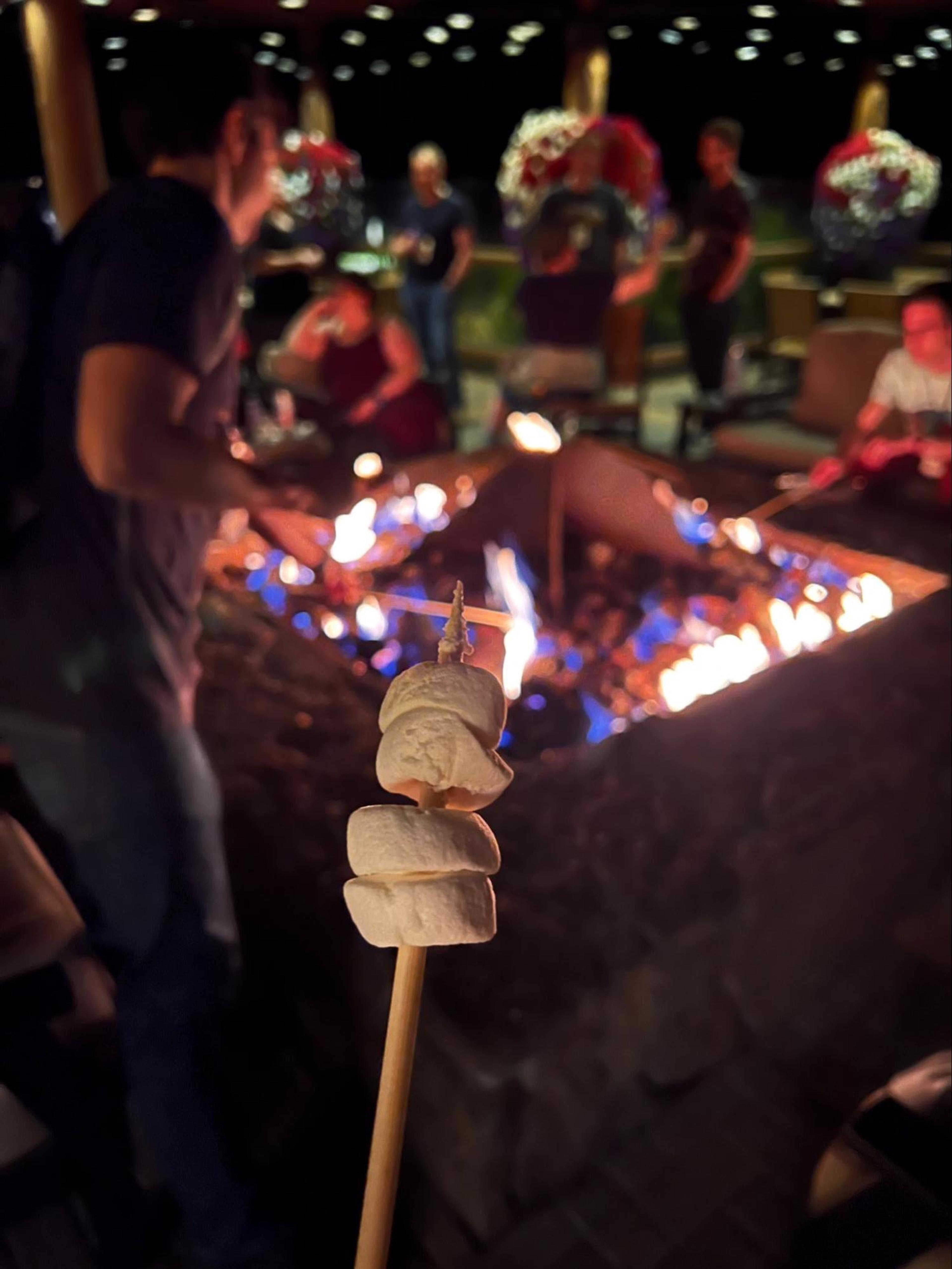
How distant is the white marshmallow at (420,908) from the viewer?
0.82 m

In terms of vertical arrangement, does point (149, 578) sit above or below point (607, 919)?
above

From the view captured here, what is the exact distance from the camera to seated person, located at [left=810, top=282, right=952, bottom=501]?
341 centimetres

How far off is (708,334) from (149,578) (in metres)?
6.13

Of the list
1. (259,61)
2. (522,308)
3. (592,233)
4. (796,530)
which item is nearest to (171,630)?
(259,61)

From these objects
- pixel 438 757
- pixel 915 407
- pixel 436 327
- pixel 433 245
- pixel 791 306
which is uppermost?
pixel 438 757

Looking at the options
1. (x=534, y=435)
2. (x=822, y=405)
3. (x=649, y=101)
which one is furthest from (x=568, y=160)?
(x=649, y=101)

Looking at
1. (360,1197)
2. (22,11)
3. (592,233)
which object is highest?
(22,11)

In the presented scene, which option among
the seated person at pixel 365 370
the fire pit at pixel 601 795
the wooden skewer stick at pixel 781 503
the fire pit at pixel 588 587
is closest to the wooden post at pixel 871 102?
the seated person at pixel 365 370

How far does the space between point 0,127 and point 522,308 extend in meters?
4.49

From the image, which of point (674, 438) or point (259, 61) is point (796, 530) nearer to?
point (259, 61)

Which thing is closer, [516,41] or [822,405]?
[822,405]

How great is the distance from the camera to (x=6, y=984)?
4.49 feet

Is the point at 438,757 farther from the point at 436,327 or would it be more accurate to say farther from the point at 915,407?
the point at 436,327

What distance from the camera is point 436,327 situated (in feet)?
25.6
